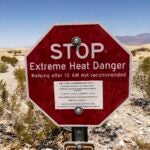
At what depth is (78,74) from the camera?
2363 mm

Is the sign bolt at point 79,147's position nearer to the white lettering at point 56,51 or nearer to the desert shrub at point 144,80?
the white lettering at point 56,51

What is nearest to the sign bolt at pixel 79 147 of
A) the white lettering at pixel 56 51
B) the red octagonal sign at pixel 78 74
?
the red octagonal sign at pixel 78 74

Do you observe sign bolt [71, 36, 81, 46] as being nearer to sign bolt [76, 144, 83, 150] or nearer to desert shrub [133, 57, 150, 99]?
sign bolt [76, 144, 83, 150]

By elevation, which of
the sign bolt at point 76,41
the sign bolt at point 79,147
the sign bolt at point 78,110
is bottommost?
the sign bolt at point 79,147

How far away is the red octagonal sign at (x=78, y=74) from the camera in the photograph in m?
2.34

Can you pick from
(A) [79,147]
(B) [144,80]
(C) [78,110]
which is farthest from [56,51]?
(B) [144,80]

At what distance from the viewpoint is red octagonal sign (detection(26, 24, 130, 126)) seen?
92.0 inches

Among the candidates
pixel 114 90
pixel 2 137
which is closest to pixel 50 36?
pixel 114 90

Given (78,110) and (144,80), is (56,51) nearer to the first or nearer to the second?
(78,110)

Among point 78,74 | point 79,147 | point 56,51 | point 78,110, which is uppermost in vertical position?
point 56,51

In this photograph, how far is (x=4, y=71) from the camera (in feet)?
66.1

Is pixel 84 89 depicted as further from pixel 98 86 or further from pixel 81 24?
pixel 81 24

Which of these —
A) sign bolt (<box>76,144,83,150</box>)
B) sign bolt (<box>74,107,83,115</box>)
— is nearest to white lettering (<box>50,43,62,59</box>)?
sign bolt (<box>74,107,83,115</box>)

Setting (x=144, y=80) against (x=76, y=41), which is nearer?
(x=76, y=41)
